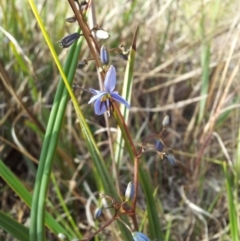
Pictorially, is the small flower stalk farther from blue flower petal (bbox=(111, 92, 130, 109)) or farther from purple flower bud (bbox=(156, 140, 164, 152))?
purple flower bud (bbox=(156, 140, 164, 152))

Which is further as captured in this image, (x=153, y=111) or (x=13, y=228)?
(x=153, y=111)

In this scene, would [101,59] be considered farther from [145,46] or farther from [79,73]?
[145,46]

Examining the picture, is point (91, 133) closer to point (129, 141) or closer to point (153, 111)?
point (129, 141)

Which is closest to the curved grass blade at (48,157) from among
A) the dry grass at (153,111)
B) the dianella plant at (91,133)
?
the dianella plant at (91,133)

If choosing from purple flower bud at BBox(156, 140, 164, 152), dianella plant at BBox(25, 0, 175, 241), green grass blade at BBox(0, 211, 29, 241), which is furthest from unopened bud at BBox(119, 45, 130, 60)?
green grass blade at BBox(0, 211, 29, 241)

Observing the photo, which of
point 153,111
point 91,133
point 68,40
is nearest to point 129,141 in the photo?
point 91,133

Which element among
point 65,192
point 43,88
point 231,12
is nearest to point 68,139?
point 65,192

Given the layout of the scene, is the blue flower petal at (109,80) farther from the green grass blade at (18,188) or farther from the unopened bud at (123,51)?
the green grass blade at (18,188)
